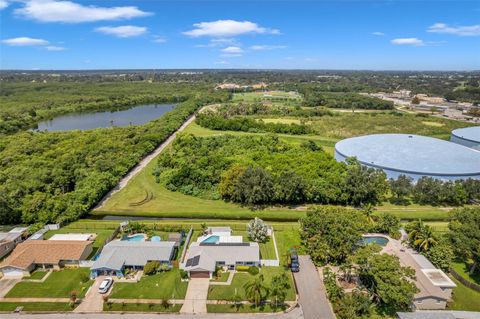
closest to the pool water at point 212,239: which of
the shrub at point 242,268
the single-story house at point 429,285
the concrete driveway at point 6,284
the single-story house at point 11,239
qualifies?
the shrub at point 242,268

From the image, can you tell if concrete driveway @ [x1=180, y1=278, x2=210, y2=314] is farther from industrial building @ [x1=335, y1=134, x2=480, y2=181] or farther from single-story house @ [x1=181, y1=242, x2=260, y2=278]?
industrial building @ [x1=335, y1=134, x2=480, y2=181]

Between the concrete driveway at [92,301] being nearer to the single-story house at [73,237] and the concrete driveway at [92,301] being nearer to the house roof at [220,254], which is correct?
the house roof at [220,254]

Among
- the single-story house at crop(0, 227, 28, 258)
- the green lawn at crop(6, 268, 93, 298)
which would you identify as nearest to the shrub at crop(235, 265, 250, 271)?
the green lawn at crop(6, 268, 93, 298)

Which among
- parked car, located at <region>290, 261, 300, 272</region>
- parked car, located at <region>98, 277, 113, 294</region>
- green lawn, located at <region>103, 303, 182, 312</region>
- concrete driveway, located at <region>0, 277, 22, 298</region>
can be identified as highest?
parked car, located at <region>290, 261, 300, 272</region>

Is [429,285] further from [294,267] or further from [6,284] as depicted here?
[6,284]

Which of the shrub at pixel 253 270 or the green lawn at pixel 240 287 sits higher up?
the shrub at pixel 253 270

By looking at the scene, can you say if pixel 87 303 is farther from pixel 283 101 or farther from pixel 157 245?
pixel 283 101

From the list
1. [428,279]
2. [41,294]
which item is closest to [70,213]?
[41,294]
